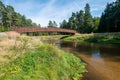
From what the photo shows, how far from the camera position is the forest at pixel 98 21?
200 feet

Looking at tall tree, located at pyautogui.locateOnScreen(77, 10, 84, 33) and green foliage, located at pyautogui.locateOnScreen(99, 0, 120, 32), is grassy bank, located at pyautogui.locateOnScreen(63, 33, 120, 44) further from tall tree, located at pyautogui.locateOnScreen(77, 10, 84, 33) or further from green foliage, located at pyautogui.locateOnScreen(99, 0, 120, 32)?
tall tree, located at pyautogui.locateOnScreen(77, 10, 84, 33)

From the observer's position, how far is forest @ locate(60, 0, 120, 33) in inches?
2394

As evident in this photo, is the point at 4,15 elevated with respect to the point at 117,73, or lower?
elevated

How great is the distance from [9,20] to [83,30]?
122 feet

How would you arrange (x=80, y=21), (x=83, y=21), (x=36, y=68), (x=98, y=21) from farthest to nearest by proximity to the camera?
(x=80, y=21)
(x=83, y=21)
(x=98, y=21)
(x=36, y=68)

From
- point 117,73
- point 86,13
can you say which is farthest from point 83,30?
point 117,73

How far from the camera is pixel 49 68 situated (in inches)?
453

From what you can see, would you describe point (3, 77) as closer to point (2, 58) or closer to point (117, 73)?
point (2, 58)

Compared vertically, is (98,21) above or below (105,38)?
above

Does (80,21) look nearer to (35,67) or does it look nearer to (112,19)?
(112,19)

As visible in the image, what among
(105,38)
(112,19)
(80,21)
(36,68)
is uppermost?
(80,21)

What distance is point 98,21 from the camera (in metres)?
86.3

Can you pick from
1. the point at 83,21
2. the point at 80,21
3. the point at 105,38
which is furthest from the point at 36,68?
the point at 80,21

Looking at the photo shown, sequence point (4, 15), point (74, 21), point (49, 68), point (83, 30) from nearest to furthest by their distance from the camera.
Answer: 1. point (49, 68)
2. point (4, 15)
3. point (83, 30)
4. point (74, 21)
